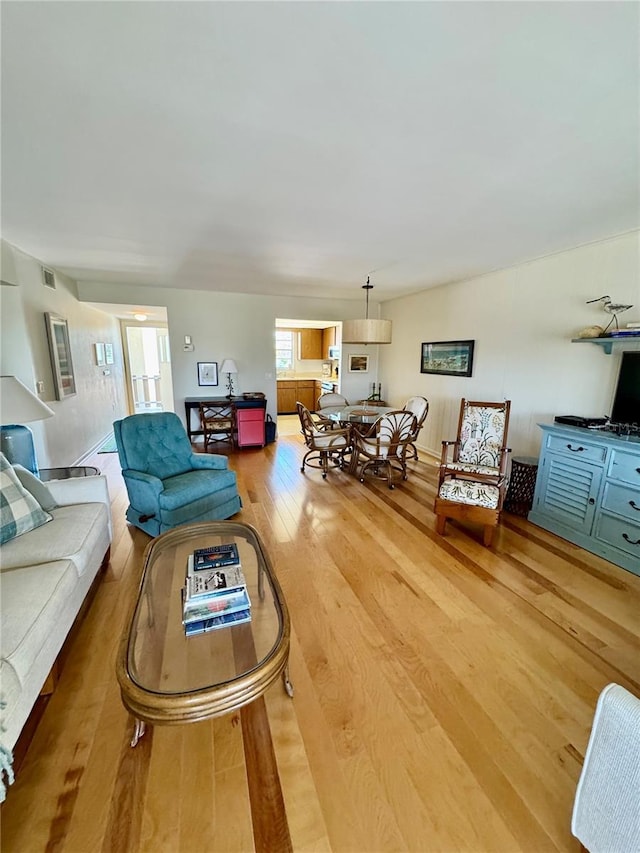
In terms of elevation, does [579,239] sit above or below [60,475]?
above

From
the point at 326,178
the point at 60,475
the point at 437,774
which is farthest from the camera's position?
the point at 60,475

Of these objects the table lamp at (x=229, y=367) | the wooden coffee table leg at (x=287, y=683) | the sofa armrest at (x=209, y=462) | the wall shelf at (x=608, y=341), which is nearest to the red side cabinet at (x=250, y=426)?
the table lamp at (x=229, y=367)

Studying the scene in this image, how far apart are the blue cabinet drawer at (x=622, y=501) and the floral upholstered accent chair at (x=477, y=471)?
71 centimetres

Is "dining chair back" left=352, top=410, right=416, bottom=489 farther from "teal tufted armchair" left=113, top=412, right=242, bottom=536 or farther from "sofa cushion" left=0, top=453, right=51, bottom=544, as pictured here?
"sofa cushion" left=0, top=453, right=51, bottom=544

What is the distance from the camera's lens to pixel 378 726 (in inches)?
58.1

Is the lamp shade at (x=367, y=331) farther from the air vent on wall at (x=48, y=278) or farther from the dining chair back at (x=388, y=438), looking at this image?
the air vent on wall at (x=48, y=278)

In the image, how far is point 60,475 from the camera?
2717 mm

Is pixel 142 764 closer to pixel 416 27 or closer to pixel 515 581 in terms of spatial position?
pixel 515 581

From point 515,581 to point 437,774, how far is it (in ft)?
4.84

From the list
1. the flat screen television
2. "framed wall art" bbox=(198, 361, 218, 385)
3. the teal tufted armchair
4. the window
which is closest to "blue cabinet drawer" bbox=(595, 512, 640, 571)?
the flat screen television

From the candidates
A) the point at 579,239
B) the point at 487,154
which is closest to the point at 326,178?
the point at 487,154

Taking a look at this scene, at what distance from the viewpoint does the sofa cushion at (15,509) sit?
6.19 feet

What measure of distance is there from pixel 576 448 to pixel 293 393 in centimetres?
Answer: 667

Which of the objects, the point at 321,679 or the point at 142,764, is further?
the point at 321,679
